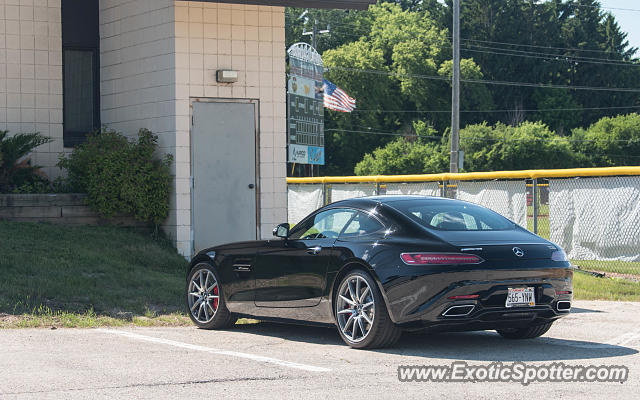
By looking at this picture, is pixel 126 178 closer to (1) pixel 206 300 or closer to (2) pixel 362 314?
(1) pixel 206 300

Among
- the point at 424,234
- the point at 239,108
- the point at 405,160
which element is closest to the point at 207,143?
the point at 239,108

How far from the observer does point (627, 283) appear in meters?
14.5

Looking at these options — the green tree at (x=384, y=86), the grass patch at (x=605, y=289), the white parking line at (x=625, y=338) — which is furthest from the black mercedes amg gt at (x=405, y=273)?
the green tree at (x=384, y=86)

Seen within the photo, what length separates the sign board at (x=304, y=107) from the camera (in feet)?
67.8

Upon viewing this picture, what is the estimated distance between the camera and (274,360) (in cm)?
795

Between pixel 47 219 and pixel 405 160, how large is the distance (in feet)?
214

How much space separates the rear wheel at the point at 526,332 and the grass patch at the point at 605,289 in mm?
4525

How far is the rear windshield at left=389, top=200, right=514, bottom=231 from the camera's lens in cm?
880

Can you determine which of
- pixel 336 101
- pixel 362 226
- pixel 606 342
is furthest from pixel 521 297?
pixel 336 101

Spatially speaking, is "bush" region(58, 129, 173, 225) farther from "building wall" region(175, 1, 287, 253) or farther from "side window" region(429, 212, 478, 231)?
"side window" region(429, 212, 478, 231)

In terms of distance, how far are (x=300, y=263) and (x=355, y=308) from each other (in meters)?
0.99

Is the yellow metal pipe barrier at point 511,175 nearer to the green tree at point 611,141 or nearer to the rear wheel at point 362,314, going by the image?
the rear wheel at point 362,314

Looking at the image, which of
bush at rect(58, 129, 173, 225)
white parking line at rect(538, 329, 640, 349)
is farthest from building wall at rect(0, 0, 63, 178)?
white parking line at rect(538, 329, 640, 349)

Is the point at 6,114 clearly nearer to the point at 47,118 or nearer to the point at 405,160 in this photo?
the point at 47,118
